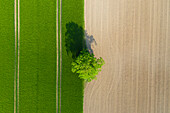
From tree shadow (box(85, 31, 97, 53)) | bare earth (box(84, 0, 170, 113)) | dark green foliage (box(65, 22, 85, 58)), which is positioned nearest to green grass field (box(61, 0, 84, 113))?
dark green foliage (box(65, 22, 85, 58))

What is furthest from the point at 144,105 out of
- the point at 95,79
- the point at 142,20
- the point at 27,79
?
the point at 27,79

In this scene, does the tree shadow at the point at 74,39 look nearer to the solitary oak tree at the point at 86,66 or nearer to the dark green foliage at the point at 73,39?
the dark green foliage at the point at 73,39

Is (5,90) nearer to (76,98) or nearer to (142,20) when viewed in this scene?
(76,98)

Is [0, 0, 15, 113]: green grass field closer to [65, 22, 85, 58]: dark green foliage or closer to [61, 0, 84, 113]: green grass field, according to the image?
[61, 0, 84, 113]: green grass field

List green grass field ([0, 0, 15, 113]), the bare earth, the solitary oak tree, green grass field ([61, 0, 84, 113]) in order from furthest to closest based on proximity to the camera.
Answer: the bare earth < green grass field ([61, 0, 84, 113]) < green grass field ([0, 0, 15, 113]) < the solitary oak tree

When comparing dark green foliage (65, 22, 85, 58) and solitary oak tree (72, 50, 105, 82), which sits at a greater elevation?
dark green foliage (65, 22, 85, 58)

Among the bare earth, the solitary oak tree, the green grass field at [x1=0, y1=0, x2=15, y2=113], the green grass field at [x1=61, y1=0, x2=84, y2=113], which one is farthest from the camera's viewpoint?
the bare earth

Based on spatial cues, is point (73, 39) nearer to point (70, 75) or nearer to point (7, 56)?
point (70, 75)
